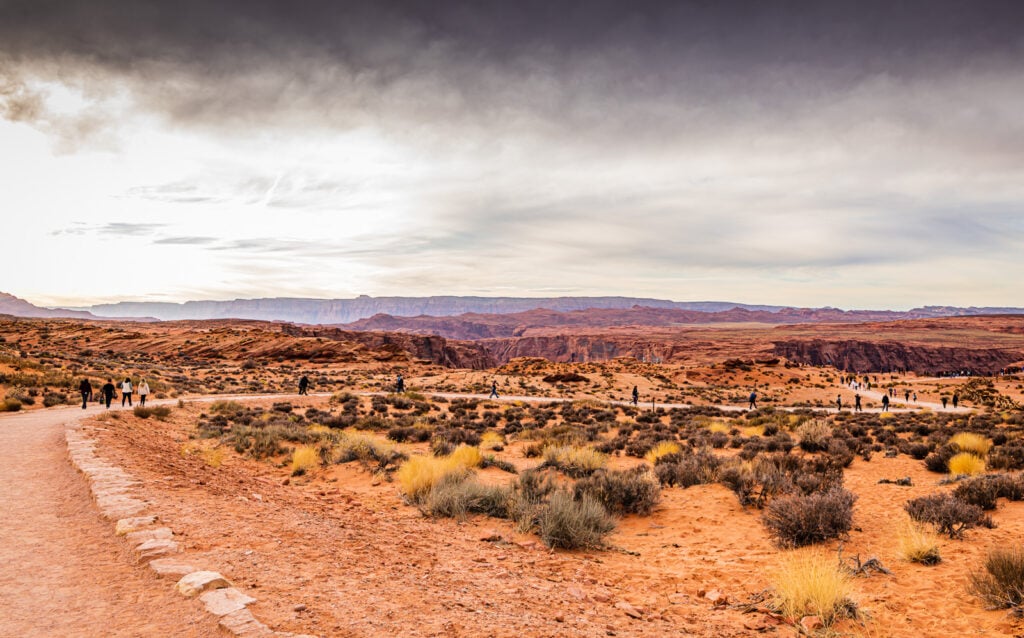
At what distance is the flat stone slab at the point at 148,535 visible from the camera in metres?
5.51

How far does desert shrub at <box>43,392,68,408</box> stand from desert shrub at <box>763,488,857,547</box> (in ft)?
92.5

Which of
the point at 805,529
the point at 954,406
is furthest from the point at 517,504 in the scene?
the point at 954,406

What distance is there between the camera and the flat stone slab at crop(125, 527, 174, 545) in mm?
5512

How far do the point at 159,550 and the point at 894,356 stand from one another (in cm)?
14734

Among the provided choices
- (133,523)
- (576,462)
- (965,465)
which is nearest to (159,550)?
(133,523)

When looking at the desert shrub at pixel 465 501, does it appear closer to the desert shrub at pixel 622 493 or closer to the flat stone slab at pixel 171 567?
the desert shrub at pixel 622 493

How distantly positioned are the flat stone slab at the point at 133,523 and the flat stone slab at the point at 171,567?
1.12 meters

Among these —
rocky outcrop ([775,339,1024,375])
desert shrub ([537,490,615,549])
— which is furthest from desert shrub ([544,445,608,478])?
rocky outcrop ([775,339,1024,375])

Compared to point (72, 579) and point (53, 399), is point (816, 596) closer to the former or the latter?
point (72, 579)

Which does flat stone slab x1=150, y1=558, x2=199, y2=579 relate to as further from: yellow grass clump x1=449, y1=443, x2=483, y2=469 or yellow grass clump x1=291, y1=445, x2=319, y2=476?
yellow grass clump x1=449, y1=443, x2=483, y2=469

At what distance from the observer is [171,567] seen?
4.84 meters

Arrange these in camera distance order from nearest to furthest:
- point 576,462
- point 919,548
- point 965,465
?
point 919,548, point 965,465, point 576,462

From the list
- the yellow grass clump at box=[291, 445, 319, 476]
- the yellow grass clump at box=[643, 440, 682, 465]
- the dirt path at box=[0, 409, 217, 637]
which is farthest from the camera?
the yellow grass clump at box=[643, 440, 682, 465]

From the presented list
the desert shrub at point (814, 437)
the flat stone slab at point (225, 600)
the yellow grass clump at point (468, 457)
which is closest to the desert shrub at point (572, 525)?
the flat stone slab at point (225, 600)
